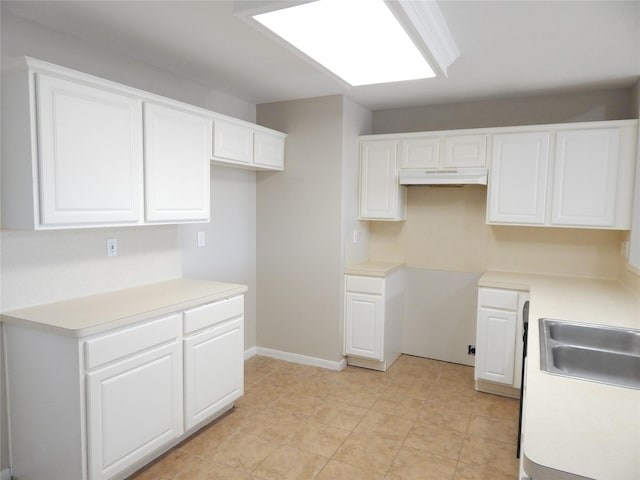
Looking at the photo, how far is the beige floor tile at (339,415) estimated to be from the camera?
9.63ft

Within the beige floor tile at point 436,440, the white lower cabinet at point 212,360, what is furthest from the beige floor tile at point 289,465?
the beige floor tile at point 436,440

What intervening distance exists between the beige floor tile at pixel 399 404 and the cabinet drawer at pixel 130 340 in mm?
1633

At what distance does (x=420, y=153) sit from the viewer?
3.73 meters

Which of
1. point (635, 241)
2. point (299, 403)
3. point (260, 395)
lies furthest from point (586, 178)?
point (260, 395)

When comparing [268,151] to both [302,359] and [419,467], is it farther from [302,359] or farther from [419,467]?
[419,467]

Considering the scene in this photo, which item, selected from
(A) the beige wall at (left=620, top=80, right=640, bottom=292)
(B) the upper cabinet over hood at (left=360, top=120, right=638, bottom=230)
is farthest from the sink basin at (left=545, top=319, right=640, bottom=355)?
(B) the upper cabinet over hood at (left=360, top=120, right=638, bottom=230)

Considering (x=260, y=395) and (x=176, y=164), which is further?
(x=260, y=395)

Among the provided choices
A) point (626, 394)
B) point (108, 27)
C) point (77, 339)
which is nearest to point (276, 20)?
point (108, 27)

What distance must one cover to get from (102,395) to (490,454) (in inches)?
87.1

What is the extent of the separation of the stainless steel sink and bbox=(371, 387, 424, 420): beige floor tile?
134cm

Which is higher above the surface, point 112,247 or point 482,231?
point 482,231

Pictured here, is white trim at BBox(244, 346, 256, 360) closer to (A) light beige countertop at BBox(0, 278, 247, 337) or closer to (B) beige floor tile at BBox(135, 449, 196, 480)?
(A) light beige countertop at BBox(0, 278, 247, 337)

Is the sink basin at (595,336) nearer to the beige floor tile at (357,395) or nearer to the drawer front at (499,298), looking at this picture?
the drawer front at (499,298)

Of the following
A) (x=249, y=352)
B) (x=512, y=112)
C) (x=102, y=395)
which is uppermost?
(x=512, y=112)
